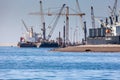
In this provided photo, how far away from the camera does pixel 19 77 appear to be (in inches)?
3216

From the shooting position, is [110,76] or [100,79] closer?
Answer: [100,79]

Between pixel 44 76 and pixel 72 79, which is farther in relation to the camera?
pixel 44 76

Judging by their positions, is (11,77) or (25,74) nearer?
(11,77)

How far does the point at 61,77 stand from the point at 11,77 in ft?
20.2

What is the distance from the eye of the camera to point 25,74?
8775 centimetres

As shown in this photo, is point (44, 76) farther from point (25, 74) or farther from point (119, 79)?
point (119, 79)

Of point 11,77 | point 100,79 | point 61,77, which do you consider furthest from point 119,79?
point 11,77

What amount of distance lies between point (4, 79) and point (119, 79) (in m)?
13.5

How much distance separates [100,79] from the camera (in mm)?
78812

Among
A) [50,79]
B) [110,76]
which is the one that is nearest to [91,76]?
[110,76]

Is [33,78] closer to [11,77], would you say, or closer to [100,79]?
[11,77]

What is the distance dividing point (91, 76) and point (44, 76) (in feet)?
19.6

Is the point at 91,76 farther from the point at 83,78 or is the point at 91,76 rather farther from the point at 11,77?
the point at 11,77

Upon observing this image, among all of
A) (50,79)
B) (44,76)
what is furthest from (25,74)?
(50,79)
